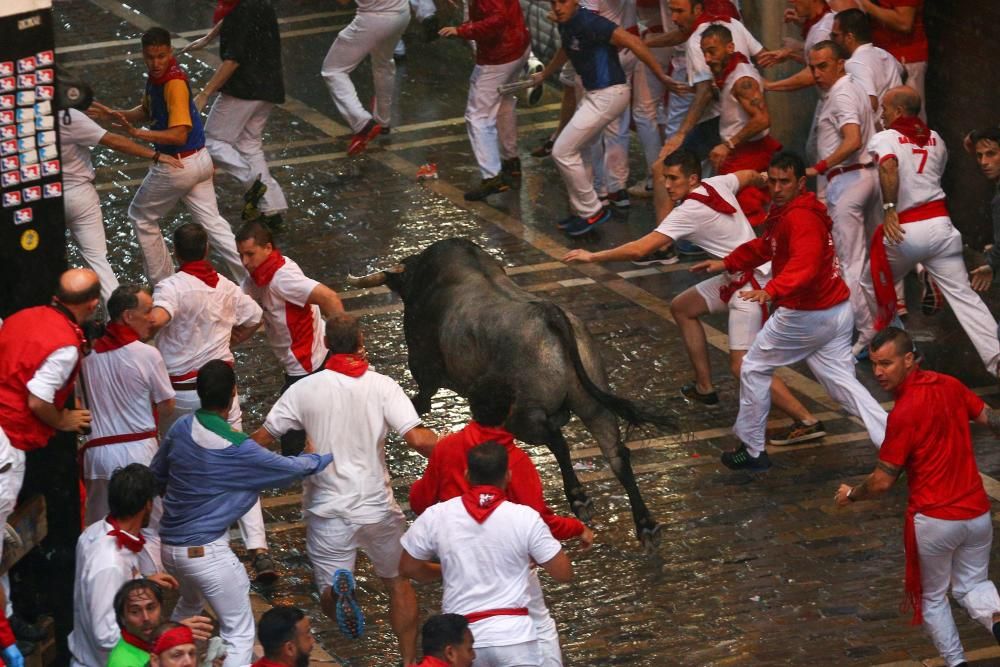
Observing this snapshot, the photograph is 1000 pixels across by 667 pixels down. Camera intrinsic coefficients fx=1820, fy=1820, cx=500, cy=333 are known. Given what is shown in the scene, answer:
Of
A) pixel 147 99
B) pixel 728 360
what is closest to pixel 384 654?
pixel 728 360

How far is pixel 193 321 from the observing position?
1063 cm

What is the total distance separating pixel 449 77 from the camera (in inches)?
798

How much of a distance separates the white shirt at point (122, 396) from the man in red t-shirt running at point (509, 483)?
6.04 feet

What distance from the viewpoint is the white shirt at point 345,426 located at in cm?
904

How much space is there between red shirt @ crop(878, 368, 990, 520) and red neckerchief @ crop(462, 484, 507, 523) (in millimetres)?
2218

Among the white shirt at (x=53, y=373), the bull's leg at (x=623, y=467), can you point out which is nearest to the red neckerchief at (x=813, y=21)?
the bull's leg at (x=623, y=467)

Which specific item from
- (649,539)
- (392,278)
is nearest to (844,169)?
(392,278)

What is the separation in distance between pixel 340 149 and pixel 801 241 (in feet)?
25.9

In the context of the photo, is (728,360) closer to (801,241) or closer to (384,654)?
(801,241)

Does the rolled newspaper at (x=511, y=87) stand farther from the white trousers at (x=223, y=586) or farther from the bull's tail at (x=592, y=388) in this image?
the white trousers at (x=223, y=586)

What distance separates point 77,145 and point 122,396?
379cm

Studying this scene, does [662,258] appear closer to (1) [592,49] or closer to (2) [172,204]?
(1) [592,49]

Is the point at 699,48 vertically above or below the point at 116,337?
above

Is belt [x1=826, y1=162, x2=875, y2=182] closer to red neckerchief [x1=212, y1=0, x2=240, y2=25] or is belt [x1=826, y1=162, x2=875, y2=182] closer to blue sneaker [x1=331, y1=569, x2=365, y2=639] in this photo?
red neckerchief [x1=212, y1=0, x2=240, y2=25]
